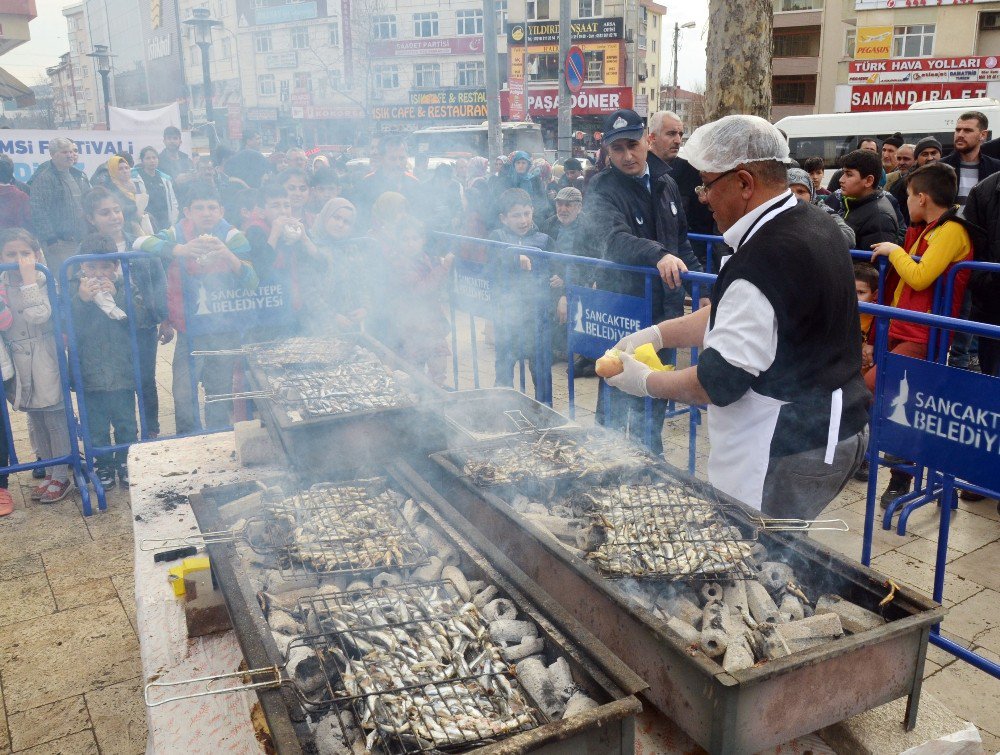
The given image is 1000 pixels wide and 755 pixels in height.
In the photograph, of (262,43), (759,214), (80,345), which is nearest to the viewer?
(759,214)

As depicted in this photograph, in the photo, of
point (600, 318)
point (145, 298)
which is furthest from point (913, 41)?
point (145, 298)

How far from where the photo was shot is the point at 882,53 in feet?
116

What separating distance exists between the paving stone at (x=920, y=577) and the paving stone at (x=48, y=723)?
172 inches

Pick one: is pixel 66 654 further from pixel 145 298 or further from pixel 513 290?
pixel 513 290

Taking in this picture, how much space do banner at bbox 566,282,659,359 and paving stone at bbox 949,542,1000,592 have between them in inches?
94.1

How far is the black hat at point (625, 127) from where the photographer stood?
16.9 ft

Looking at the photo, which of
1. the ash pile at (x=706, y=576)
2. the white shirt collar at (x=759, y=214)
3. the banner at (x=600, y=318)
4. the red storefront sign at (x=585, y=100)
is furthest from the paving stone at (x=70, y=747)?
the red storefront sign at (x=585, y=100)

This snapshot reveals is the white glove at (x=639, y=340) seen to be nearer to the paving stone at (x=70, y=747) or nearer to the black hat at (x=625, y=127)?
the black hat at (x=625, y=127)

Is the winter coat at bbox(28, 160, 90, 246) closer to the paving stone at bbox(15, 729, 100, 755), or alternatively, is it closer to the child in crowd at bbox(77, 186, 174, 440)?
the child in crowd at bbox(77, 186, 174, 440)

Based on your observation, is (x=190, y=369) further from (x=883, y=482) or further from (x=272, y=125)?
(x=272, y=125)

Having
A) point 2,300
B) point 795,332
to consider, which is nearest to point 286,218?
point 2,300

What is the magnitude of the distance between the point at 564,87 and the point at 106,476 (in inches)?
431

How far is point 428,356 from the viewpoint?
22.7 ft

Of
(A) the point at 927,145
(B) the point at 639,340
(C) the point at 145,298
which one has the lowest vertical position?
(C) the point at 145,298
